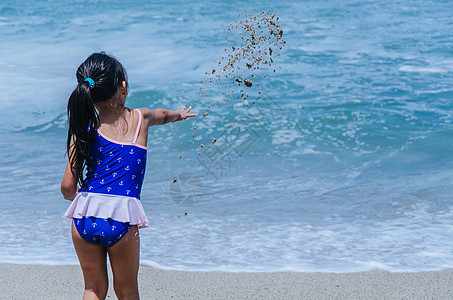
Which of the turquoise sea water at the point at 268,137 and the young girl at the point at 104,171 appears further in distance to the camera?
the turquoise sea water at the point at 268,137

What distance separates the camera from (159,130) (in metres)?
8.16

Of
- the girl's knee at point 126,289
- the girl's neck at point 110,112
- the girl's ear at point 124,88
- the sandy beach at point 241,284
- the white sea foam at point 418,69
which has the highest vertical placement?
the girl's ear at point 124,88

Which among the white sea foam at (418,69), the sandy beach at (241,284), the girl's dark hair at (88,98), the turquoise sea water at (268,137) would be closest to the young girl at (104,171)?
the girl's dark hair at (88,98)

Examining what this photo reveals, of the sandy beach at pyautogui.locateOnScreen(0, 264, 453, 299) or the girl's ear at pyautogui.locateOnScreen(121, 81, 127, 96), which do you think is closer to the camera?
the girl's ear at pyautogui.locateOnScreen(121, 81, 127, 96)

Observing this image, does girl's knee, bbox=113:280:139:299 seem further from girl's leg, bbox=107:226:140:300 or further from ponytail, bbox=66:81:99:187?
ponytail, bbox=66:81:99:187

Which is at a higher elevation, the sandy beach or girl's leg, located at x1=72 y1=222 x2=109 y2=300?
girl's leg, located at x1=72 y1=222 x2=109 y2=300

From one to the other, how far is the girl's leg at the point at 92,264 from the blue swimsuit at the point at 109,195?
39 mm

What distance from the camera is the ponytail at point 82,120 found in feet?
7.39

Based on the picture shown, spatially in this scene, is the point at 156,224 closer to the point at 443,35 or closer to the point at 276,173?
the point at 276,173

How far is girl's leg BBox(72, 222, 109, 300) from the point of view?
2307mm

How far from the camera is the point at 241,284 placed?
3443mm

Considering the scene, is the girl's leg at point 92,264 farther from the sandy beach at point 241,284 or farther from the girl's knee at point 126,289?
the sandy beach at point 241,284

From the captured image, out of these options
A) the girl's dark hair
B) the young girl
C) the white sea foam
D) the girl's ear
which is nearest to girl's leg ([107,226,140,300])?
the young girl

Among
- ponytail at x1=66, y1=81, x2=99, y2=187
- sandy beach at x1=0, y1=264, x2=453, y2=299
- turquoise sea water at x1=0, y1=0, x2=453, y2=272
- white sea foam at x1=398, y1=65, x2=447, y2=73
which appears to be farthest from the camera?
white sea foam at x1=398, y1=65, x2=447, y2=73
